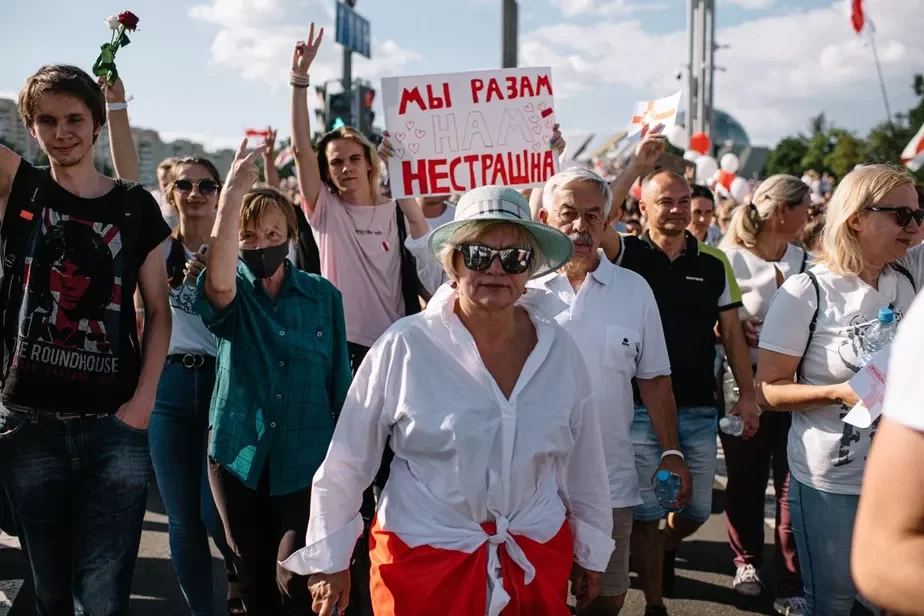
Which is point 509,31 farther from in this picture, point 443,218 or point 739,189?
point 739,189

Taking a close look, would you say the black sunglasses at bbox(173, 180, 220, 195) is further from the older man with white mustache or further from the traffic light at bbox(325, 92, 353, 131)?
the traffic light at bbox(325, 92, 353, 131)

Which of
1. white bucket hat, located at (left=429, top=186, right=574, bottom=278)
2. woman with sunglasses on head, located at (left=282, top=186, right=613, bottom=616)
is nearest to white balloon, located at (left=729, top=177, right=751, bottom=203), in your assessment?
white bucket hat, located at (left=429, top=186, right=574, bottom=278)

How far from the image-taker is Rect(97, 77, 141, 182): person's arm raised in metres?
3.53

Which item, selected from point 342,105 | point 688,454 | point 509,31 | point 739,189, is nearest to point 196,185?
point 688,454

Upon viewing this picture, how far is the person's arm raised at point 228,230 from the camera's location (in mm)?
2896

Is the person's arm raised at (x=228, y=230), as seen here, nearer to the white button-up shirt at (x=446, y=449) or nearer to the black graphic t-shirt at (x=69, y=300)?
the black graphic t-shirt at (x=69, y=300)

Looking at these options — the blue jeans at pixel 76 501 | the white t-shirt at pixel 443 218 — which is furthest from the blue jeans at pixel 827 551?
the white t-shirt at pixel 443 218

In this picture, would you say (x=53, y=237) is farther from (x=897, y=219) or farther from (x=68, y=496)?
(x=897, y=219)

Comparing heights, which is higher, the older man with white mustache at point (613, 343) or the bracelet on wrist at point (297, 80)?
the bracelet on wrist at point (297, 80)

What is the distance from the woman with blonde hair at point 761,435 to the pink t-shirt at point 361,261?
1.76m

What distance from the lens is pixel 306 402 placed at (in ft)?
10.8

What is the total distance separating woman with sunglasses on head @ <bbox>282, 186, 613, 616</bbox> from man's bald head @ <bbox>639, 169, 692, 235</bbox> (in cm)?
174

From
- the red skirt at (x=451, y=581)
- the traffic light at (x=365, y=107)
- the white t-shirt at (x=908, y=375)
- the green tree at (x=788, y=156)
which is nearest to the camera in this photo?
the white t-shirt at (x=908, y=375)

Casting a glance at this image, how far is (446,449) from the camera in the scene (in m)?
2.32
